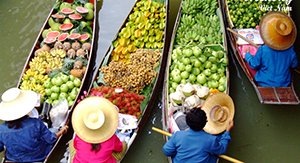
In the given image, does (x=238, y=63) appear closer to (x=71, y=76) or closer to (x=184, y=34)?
(x=184, y=34)

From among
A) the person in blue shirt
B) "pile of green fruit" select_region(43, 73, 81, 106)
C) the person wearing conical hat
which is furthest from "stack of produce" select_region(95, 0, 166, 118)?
the person wearing conical hat

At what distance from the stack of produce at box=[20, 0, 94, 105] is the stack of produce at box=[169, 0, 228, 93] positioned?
1.37 m

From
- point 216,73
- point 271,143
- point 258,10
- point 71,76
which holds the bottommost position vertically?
point 271,143

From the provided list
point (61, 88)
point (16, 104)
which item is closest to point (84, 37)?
point (61, 88)

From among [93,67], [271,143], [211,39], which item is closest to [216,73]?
[211,39]

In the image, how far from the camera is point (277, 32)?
209 inches

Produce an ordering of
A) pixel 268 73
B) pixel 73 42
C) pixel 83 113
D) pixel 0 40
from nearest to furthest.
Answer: pixel 83 113 < pixel 268 73 < pixel 73 42 < pixel 0 40

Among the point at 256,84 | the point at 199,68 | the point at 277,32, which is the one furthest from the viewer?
the point at 256,84

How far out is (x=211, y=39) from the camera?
6008mm

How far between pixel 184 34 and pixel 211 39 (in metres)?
0.42

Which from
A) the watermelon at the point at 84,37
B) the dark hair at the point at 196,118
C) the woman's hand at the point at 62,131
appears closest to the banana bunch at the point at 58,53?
the watermelon at the point at 84,37

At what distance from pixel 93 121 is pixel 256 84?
8.40 ft

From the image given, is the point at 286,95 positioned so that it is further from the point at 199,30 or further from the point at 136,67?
the point at 136,67

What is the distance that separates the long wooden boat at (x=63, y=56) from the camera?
5.64 meters
